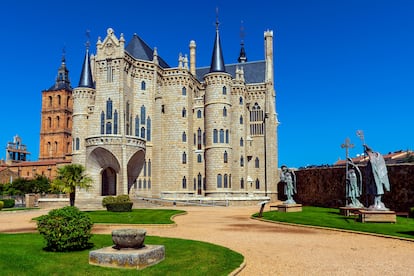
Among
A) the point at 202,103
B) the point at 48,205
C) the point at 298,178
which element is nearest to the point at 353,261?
the point at 298,178

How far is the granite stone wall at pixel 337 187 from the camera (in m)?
26.4

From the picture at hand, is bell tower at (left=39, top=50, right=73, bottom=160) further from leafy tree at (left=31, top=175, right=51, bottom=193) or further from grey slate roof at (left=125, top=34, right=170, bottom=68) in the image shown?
grey slate roof at (left=125, top=34, right=170, bottom=68)

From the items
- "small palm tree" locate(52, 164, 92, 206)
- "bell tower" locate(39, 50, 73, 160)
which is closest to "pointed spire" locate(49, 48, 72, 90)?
"bell tower" locate(39, 50, 73, 160)

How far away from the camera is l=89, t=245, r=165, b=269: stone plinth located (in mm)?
9086

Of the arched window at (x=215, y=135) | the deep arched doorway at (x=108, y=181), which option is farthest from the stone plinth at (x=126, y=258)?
the arched window at (x=215, y=135)

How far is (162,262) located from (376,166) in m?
15.2

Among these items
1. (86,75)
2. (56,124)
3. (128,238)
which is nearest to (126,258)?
(128,238)

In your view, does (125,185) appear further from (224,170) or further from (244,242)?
(244,242)

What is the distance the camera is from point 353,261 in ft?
34.1

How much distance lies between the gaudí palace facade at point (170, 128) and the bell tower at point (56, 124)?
32.5 meters

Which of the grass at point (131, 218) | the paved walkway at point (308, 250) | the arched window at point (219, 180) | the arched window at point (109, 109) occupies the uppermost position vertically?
the arched window at point (109, 109)

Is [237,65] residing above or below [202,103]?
above

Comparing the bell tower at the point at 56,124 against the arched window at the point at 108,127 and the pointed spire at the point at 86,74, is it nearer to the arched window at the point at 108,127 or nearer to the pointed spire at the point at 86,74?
the pointed spire at the point at 86,74

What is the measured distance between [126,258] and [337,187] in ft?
89.9
